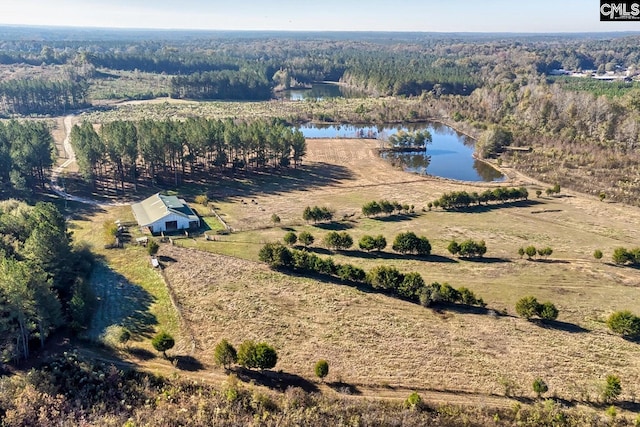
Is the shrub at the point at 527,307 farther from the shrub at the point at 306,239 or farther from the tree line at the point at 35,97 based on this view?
the tree line at the point at 35,97

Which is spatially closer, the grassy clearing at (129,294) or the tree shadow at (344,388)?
the tree shadow at (344,388)

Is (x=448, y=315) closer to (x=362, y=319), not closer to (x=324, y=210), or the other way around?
(x=362, y=319)

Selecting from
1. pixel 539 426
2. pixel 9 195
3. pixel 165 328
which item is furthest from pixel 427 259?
pixel 9 195

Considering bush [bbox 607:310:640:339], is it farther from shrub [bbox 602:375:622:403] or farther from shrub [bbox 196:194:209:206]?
shrub [bbox 196:194:209:206]

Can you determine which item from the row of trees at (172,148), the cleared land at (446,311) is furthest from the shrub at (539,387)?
the row of trees at (172,148)

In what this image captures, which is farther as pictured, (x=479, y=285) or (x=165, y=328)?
(x=479, y=285)

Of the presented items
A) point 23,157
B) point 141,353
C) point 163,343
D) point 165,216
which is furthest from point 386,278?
point 23,157
